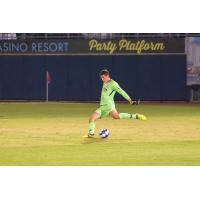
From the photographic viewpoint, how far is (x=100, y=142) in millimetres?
17203

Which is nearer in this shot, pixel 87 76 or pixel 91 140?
pixel 91 140

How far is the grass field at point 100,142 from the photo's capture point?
13.5 m

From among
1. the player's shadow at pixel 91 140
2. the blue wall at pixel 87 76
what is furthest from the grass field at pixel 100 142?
the blue wall at pixel 87 76

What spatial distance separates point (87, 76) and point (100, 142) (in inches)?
948

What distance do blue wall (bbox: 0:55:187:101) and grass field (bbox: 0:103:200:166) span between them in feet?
47.3

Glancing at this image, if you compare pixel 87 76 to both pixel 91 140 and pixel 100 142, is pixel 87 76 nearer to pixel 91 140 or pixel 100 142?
pixel 91 140

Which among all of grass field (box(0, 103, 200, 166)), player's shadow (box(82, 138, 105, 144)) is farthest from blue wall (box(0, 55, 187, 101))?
player's shadow (box(82, 138, 105, 144))

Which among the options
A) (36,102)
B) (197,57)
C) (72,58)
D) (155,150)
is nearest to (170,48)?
(197,57)

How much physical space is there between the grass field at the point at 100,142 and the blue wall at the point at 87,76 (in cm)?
1443

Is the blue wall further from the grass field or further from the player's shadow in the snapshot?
the player's shadow

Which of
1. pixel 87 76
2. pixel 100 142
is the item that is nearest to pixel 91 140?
pixel 100 142

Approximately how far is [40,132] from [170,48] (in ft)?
72.7

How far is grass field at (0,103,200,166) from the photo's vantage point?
13.5 metres

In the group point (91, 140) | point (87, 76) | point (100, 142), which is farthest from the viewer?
point (87, 76)
